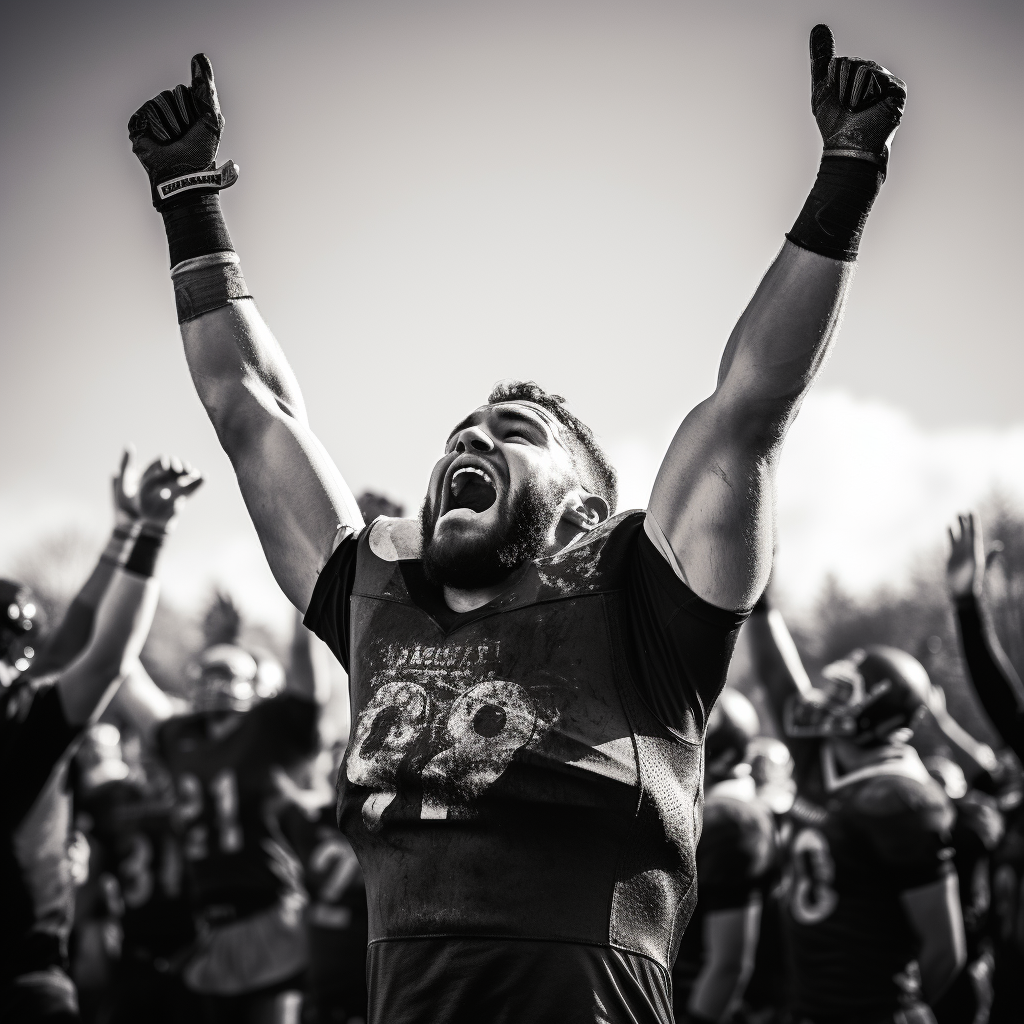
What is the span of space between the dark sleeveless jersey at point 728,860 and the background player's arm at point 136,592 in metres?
3.33

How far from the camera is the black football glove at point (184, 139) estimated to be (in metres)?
3.39

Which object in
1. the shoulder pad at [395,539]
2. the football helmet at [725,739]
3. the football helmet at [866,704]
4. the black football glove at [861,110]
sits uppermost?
the black football glove at [861,110]

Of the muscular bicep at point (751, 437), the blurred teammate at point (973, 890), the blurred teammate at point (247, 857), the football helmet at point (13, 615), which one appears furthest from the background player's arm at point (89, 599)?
the blurred teammate at point (973, 890)

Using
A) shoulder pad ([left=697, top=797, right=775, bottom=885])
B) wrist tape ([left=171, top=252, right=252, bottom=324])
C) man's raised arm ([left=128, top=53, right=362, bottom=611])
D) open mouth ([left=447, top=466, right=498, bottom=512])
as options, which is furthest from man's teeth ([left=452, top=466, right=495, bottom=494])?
shoulder pad ([left=697, top=797, right=775, bottom=885])

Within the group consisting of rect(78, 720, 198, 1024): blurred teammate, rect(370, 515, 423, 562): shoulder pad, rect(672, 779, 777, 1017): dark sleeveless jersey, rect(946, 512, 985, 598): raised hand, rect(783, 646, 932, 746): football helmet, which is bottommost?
rect(78, 720, 198, 1024): blurred teammate

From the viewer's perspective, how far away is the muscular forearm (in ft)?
19.8

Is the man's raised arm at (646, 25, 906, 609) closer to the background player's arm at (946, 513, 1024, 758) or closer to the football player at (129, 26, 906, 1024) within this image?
the football player at (129, 26, 906, 1024)

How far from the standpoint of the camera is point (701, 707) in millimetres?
2754

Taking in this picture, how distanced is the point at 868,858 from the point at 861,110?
424cm

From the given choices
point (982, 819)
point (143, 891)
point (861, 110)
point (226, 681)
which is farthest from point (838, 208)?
point (143, 891)

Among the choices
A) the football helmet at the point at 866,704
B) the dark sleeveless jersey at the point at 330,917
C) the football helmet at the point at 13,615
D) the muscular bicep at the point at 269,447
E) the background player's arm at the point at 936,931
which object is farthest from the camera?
the dark sleeveless jersey at the point at 330,917

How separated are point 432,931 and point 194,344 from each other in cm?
171

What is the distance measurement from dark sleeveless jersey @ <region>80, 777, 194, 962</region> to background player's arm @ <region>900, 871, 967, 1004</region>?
4.85 m

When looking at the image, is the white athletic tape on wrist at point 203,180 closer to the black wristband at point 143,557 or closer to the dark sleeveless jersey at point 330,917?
the black wristband at point 143,557
